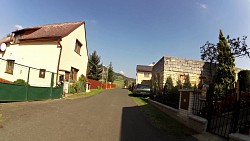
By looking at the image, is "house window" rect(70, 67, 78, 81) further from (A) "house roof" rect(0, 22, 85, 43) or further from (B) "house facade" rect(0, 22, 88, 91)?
(A) "house roof" rect(0, 22, 85, 43)

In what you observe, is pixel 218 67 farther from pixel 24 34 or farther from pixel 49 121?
pixel 24 34

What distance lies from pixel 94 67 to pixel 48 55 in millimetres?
36722

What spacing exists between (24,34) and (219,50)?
21.7 metres

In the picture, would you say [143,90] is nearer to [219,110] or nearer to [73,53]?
[73,53]

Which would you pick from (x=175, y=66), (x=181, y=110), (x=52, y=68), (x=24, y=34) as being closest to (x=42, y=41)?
(x=52, y=68)

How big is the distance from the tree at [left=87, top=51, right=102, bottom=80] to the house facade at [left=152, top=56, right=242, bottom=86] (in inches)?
1483

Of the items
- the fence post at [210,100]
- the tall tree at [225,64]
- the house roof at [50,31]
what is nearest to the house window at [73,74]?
the house roof at [50,31]

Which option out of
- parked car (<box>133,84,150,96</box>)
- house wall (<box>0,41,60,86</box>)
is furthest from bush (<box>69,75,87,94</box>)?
parked car (<box>133,84,150,96</box>)

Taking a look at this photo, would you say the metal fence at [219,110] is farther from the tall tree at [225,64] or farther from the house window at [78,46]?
the house window at [78,46]

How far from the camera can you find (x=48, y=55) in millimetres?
16953

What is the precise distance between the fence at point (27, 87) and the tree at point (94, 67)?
3426 cm

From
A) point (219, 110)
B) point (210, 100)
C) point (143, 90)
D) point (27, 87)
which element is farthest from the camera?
point (143, 90)

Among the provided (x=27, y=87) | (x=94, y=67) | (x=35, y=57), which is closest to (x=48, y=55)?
(x=35, y=57)

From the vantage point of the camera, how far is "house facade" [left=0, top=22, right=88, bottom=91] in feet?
53.3
